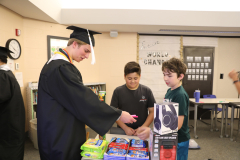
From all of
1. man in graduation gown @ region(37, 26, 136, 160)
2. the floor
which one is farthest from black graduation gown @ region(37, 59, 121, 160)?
the floor

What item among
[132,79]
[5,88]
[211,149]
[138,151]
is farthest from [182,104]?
[211,149]

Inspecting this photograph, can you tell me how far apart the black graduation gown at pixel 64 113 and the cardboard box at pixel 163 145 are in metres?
0.35

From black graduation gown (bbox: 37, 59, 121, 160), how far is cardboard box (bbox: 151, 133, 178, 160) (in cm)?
35

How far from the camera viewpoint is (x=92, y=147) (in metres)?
1.10

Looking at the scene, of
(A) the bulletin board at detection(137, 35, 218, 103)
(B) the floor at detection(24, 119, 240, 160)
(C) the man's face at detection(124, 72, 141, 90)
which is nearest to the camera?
(C) the man's face at detection(124, 72, 141, 90)

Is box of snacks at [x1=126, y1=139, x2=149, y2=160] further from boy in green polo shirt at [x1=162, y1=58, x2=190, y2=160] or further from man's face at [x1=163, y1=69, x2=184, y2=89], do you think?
man's face at [x1=163, y1=69, x2=184, y2=89]

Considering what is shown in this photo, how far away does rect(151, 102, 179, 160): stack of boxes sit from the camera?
3.37 feet

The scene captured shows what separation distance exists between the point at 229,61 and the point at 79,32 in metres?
5.64

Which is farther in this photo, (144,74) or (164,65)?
(144,74)

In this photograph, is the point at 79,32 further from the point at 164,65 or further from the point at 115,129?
the point at 115,129

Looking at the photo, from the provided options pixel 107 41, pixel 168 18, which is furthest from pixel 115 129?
pixel 107 41

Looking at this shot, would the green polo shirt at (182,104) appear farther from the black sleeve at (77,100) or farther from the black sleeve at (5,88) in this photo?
the black sleeve at (5,88)

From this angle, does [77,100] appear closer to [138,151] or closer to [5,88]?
[138,151]

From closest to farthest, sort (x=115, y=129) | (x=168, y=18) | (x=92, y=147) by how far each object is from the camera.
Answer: (x=92, y=147) < (x=115, y=129) < (x=168, y=18)
